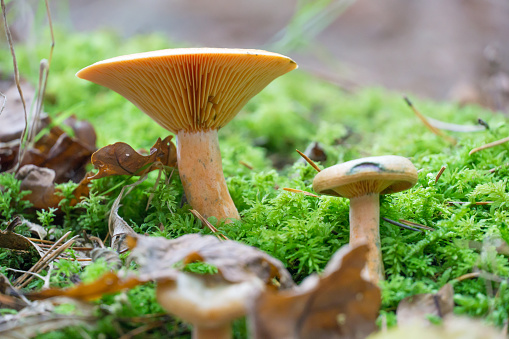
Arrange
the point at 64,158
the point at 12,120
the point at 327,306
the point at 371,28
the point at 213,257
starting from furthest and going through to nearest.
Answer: the point at 371,28, the point at 12,120, the point at 64,158, the point at 213,257, the point at 327,306

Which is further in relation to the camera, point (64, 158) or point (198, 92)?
point (64, 158)

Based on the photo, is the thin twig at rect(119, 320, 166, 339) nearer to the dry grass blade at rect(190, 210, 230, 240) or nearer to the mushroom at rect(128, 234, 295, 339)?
the mushroom at rect(128, 234, 295, 339)

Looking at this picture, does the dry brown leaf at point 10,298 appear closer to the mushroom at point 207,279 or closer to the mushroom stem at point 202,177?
the mushroom at point 207,279

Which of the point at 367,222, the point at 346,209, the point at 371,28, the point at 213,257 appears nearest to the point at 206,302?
the point at 213,257

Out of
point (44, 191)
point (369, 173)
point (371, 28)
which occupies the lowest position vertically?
→ point (44, 191)

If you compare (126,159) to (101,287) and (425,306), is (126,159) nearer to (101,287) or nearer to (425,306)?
(101,287)

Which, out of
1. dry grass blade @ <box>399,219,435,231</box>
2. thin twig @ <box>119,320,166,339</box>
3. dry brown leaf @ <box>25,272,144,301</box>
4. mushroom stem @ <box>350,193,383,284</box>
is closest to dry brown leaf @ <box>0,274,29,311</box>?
dry brown leaf @ <box>25,272,144,301</box>
